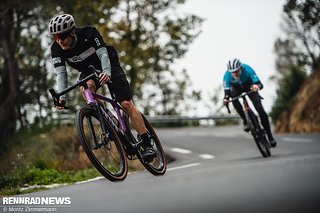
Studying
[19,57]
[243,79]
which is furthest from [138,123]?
[19,57]

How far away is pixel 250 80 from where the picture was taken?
8750mm

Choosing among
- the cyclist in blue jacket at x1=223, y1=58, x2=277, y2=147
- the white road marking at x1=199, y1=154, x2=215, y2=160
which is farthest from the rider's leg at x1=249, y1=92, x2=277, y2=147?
the white road marking at x1=199, y1=154, x2=215, y2=160

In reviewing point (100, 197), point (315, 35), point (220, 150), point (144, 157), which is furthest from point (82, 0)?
point (100, 197)

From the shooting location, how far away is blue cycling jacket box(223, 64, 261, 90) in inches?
320

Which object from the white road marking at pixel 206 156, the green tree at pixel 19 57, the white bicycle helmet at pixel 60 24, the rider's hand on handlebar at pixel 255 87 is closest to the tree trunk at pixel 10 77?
the green tree at pixel 19 57

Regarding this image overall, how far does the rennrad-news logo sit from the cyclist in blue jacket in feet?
12.0

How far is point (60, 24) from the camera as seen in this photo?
5488mm

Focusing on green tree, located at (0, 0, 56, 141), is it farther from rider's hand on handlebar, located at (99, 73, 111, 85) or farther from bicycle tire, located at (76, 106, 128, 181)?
rider's hand on handlebar, located at (99, 73, 111, 85)

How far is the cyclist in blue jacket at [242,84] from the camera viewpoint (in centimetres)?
802

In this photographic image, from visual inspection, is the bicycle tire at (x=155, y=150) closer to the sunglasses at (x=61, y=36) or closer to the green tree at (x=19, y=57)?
the sunglasses at (x=61, y=36)

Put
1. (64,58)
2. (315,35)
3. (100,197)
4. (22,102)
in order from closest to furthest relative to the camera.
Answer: (100,197) < (64,58) < (315,35) < (22,102)

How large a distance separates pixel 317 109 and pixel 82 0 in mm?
6204

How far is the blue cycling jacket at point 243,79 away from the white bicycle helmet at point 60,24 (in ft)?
10.9

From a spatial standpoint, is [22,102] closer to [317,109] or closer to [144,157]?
[317,109]
